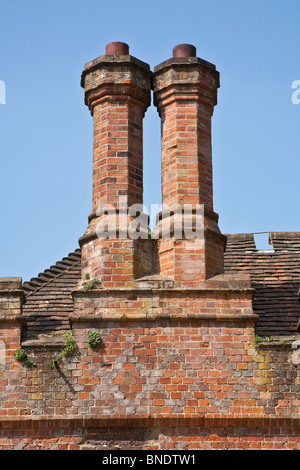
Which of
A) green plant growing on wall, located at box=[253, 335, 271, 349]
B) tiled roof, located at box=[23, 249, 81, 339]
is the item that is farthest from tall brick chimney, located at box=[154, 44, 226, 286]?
tiled roof, located at box=[23, 249, 81, 339]

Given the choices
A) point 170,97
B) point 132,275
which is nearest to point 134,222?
point 132,275

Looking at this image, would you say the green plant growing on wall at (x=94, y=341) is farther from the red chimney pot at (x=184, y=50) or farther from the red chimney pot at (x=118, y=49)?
the red chimney pot at (x=184, y=50)

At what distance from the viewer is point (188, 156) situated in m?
12.4

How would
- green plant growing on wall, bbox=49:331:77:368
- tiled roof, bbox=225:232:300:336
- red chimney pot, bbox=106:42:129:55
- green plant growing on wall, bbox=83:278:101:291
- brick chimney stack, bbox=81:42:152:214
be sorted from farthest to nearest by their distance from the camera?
red chimney pot, bbox=106:42:129:55
tiled roof, bbox=225:232:300:336
brick chimney stack, bbox=81:42:152:214
green plant growing on wall, bbox=83:278:101:291
green plant growing on wall, bbox=49:331:77:368

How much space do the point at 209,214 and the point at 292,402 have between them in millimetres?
2532

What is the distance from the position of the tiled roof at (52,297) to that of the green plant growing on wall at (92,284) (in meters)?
0.88

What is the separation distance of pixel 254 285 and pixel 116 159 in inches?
109

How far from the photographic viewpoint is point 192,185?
1229 centimetres

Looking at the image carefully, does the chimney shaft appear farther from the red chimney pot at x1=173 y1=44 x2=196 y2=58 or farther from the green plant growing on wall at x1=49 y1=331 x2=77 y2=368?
the green plant growing on wall at x1=49 y1=331 x2=77 y2=368

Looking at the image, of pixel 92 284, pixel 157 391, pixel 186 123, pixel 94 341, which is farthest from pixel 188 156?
pixel 157 391

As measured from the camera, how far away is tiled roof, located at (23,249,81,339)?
500 inches

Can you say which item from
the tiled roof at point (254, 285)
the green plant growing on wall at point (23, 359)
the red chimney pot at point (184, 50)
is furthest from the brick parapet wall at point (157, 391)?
the red chimney pot at point (184, 50)

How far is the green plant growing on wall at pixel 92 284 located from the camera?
11.7 metres

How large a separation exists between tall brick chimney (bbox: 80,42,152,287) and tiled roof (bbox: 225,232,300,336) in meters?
1.84
